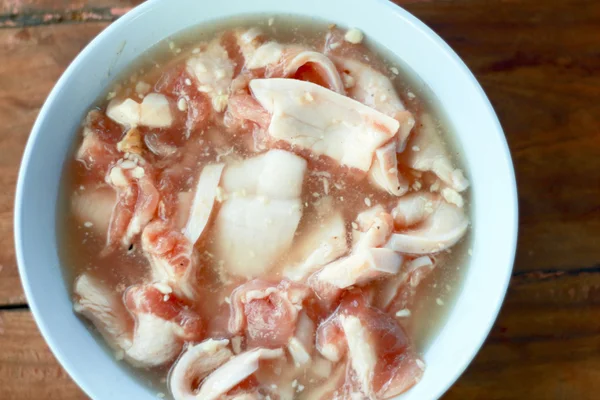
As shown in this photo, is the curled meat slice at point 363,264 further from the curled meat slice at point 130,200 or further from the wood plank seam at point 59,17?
the wood plank seam at point 59,17

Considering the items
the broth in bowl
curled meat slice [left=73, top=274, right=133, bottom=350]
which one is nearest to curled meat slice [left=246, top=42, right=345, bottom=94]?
the broth in bowl

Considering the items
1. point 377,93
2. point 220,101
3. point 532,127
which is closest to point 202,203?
point 220,101

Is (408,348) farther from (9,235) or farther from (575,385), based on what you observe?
(9,235)

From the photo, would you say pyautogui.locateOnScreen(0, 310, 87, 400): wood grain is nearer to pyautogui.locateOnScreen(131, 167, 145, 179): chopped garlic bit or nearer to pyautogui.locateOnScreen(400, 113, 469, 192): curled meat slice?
pyautogui.locateOnScreen(131, 167, 145, 179): chopped garlic bit

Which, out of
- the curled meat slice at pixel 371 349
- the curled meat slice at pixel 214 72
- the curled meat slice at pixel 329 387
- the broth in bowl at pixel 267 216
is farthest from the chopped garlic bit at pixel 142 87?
the curled meat slice at pixel 329 387

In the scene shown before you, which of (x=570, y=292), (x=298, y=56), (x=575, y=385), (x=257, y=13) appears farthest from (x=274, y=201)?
(x=575, y=385)

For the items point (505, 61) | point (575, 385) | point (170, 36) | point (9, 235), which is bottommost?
point (575, 385)
